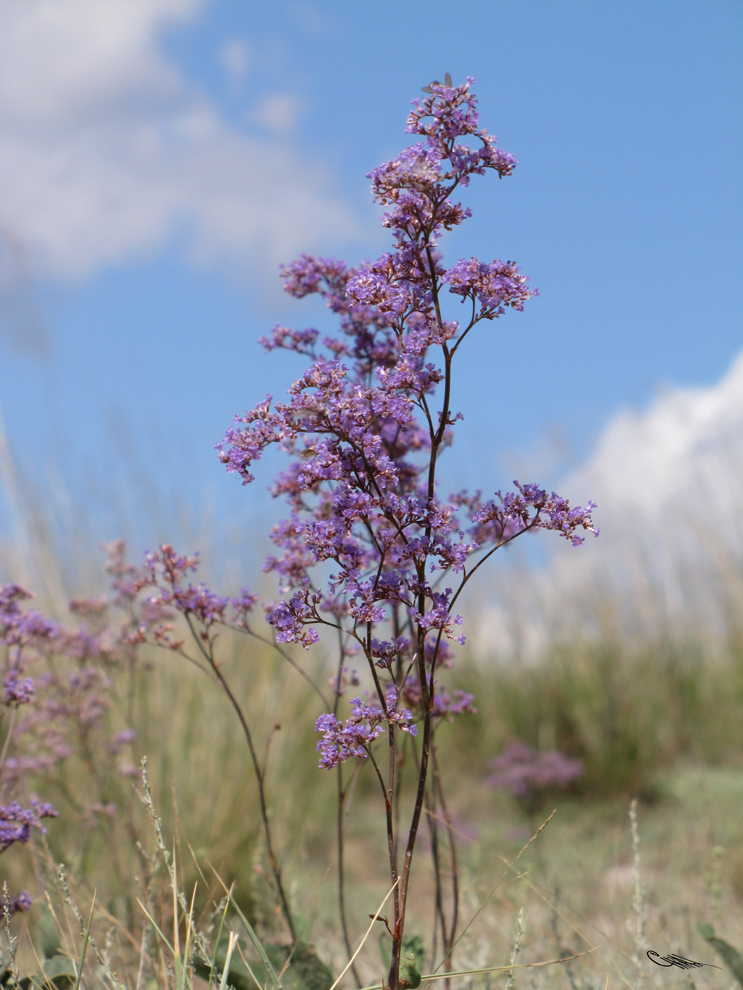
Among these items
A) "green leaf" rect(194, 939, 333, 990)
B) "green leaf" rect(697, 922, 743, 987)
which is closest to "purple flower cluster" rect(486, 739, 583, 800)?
"green leaf" rect(697, 922, 743, 987)

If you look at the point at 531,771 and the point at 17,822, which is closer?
the point at 17,822

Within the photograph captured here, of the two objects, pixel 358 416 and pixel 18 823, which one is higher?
pixel 358 416

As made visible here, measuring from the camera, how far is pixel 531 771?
5754mm

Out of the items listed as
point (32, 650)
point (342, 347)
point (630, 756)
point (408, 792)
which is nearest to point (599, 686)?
point (630, 756)

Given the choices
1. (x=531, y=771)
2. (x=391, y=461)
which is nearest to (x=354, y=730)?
(x=391, y=461)

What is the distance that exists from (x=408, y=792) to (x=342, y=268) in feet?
18.5

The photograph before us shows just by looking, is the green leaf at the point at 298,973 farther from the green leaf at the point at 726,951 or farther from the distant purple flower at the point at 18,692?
the green leaf at the point at 726,951

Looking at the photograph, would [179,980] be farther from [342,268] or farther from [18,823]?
[342,268]

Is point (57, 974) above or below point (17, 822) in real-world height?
below

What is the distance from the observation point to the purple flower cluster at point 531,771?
18.9ft

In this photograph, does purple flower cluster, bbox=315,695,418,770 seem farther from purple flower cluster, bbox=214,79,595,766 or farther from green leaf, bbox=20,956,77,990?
green leaf, bbox=20,956,77,990

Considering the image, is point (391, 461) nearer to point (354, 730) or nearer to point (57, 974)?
point (354, 730)

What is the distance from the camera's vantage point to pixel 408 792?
6.96 metres

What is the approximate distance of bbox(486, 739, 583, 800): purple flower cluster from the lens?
575 cm
